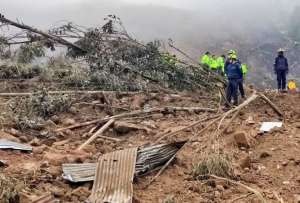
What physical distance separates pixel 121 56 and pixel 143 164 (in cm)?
503

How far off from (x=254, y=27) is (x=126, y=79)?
38.4 m

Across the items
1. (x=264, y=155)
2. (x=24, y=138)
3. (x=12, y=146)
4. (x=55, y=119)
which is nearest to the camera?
(x=12, y=146)

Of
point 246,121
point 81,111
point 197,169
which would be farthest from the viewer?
point 81,111

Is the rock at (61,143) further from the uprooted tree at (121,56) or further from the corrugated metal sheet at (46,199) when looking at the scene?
the uprooted tree at (121,56)

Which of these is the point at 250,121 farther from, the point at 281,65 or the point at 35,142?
the point at 281,65

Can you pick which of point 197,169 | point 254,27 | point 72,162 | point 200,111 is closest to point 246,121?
point 200,111

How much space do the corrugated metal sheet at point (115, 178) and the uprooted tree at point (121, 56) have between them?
14.5 feet

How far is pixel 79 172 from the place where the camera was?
6.09m

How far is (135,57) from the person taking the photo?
11336 mm

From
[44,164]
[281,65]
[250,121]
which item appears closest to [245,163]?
[250,121]

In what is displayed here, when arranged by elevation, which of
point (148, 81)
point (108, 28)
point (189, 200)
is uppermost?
point (108, 28)

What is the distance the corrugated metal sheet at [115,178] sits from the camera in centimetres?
559

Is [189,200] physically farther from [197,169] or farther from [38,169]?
[38,169]

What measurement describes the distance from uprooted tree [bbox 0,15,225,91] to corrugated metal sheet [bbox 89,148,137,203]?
441cm
